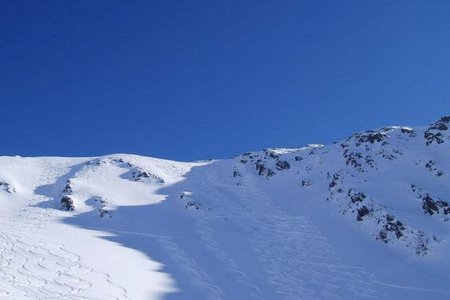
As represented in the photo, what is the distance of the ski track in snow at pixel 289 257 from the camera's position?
590 inches

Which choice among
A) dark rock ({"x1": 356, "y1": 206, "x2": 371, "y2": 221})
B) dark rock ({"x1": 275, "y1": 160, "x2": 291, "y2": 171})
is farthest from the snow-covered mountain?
dark rock ({"x1": 275, "y1": 160, "x2": 291, "y2": 171})

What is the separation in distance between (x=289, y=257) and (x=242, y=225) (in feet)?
19.7

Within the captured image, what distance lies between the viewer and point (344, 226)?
22828 mm

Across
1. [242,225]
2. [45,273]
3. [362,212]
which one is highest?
A: [362,212]

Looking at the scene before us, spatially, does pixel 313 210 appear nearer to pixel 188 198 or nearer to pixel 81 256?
pixel 188 198

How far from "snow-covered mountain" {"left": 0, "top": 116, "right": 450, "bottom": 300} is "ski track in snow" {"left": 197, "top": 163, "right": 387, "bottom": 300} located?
0.07 m

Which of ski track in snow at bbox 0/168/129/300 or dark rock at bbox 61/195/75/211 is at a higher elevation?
dark rock at bbox 61/195/75/211

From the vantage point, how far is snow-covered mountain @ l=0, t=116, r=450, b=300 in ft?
48.8

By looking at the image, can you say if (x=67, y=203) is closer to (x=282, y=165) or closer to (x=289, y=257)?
(x=289, y=257)

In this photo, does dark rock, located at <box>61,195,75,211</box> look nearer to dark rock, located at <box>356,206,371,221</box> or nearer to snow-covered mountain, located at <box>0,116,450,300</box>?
snow-covered mountain, located at <box>0,116,450,300</box>

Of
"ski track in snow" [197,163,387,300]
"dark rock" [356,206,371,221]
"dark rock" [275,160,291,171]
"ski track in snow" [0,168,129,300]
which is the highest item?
"dark rock" [275,160,291,171]

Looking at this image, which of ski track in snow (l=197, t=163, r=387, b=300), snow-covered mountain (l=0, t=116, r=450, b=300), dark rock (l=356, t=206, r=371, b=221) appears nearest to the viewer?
snow-covered mountain (l=0, t=116, r=450, b=300)

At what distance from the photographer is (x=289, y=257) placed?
1883cm

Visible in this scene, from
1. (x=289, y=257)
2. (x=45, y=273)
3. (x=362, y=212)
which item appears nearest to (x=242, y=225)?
(x=289, y=257)
